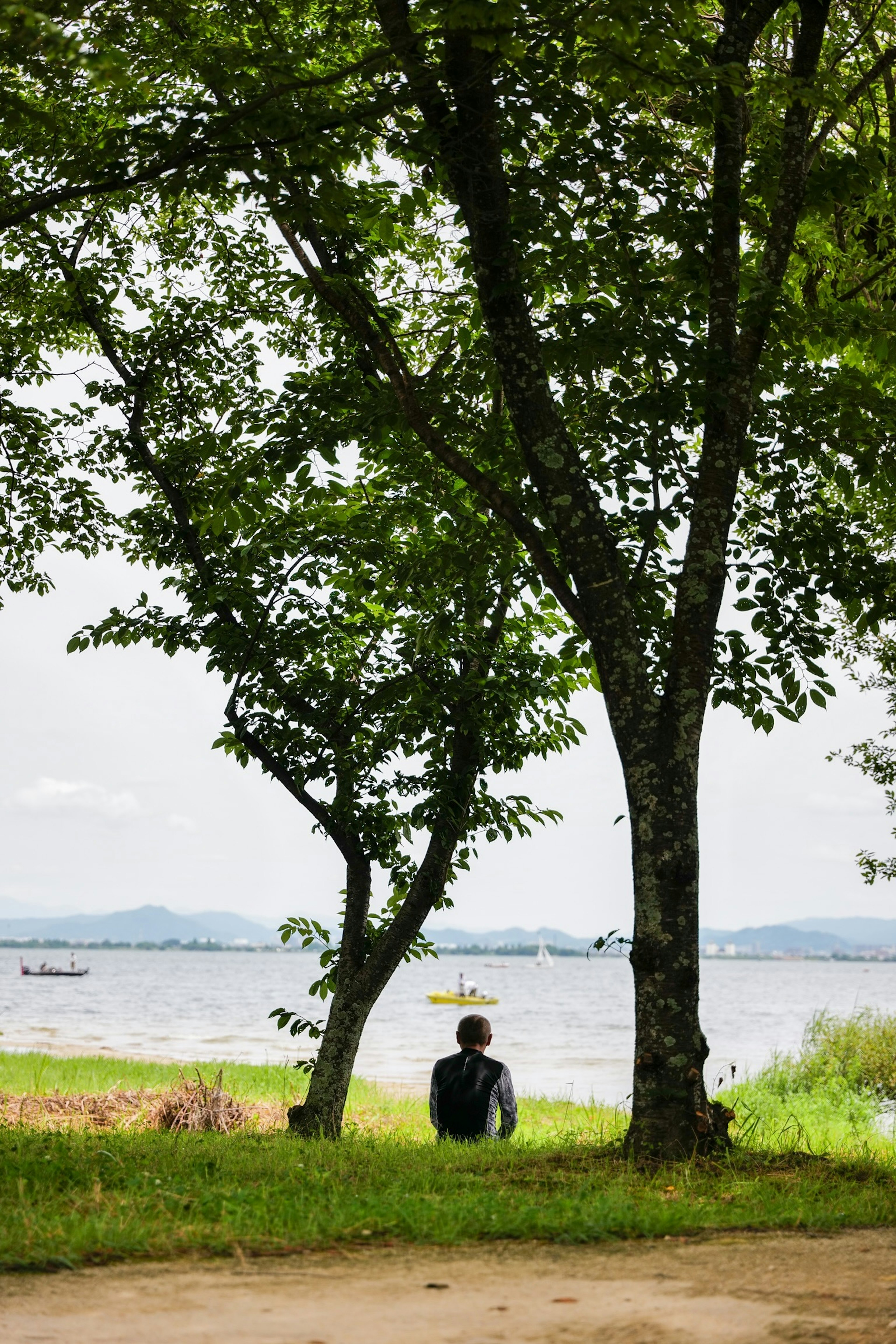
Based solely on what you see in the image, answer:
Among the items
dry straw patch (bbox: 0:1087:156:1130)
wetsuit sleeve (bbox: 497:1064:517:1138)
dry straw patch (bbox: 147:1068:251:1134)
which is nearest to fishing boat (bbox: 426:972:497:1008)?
dry straw patch (bbox: 0:1087:156:1130)

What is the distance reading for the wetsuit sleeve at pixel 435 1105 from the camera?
9.00 m

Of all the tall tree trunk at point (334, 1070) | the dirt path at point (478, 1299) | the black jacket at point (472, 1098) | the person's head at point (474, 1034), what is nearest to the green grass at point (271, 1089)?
the tall tree trunk at point (334, 1070)

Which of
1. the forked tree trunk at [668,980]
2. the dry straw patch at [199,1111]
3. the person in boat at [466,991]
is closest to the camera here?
the forked tree trunk at [668,980]

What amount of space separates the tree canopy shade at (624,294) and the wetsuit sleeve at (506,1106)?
2363mm

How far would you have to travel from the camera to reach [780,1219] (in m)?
5.12

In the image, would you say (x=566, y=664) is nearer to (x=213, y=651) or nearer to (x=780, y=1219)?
(x=213, y=651)

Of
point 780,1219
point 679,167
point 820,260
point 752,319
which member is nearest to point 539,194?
point 752,319

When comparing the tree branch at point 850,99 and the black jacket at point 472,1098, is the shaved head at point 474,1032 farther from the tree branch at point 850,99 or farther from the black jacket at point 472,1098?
the tree branch at point 850,99

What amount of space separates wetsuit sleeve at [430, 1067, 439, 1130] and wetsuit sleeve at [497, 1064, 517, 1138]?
1.63 feet

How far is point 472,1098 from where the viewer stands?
8.91m

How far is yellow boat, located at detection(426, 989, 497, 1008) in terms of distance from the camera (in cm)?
6744

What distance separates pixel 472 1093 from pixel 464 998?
202 feet

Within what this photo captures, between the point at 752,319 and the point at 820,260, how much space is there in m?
3.20

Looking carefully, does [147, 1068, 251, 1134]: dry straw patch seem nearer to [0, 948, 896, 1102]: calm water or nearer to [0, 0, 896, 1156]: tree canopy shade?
[0, 0, 896, 1156]: tree canopy shade
